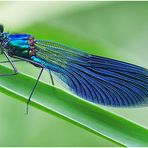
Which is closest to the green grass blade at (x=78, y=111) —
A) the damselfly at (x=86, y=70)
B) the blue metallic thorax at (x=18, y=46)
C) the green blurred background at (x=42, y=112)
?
the damselfly at (x=86, y=70)

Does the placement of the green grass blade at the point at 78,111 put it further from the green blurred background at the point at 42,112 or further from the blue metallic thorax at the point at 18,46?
the green blurred background at the point at 42,112

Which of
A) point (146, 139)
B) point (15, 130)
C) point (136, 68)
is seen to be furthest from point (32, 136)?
point (146, 139)

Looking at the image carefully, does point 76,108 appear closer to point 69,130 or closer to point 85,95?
point 85,95

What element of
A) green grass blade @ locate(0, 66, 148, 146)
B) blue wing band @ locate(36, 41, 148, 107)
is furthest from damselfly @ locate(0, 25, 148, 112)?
green grass blade @ locate(0, 66, 148, 146)

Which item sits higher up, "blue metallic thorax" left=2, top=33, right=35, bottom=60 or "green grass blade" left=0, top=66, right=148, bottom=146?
"blue metallic thorax" left=2, top=33, right=35, bottom=60

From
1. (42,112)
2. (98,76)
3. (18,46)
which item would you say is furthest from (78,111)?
(42,112)

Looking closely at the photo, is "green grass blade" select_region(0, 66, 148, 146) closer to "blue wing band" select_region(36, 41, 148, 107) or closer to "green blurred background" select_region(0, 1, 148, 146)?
"blue wing band" select_region(36, 41, 148, 107)

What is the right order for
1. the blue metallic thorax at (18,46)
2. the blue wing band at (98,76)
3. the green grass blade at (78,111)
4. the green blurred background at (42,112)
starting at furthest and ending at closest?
the green blurred background at (42,112), the blue metallic thorax at (18,46), the blue wing band at (98,76), the green grass blade at (78,111)
